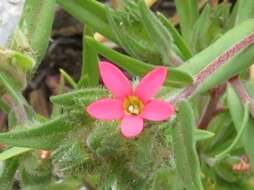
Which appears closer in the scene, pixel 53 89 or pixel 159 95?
pixel 159 95

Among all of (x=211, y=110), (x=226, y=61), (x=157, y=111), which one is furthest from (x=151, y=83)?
(x=211, y=110)

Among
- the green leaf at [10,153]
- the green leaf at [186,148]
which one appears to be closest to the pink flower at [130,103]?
the green leaf at [186,148]

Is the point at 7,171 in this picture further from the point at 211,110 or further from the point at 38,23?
the point at 211,110

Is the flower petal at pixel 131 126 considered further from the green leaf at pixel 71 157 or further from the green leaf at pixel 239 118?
the green leaf at pixel 239 118

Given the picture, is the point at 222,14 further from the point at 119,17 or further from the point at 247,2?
the point at 119,17

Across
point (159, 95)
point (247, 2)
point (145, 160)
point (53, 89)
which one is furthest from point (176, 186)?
point (53, 89)

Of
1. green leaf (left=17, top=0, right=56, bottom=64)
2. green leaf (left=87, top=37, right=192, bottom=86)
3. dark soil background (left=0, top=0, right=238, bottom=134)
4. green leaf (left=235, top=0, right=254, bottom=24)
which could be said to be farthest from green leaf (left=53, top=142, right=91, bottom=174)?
dark soil background (left=0, top=0, right=238, bottom=134)
